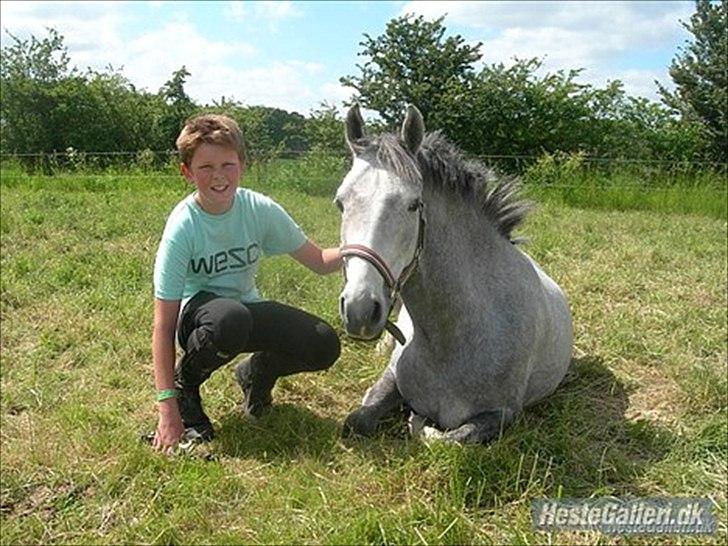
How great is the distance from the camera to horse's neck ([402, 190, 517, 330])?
266 centimetres

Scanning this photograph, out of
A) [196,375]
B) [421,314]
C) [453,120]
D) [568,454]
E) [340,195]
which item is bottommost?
[568,454]

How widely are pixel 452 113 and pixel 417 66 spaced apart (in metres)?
0.99

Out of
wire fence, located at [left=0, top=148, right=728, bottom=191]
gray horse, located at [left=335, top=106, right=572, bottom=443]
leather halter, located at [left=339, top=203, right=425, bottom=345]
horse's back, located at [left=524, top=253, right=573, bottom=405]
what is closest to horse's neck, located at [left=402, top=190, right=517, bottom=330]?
gray horse, located at [left=335, top=106, right=572, bottom=443]

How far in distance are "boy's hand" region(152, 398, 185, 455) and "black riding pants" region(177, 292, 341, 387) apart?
21 centimetres

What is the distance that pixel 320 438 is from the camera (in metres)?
2.88

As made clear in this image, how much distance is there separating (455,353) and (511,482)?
0.55 meters

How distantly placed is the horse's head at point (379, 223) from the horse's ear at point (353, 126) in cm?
4

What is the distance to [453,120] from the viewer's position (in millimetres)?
11828

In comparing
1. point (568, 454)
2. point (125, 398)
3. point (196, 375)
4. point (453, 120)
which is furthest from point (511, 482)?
point (453, 120)

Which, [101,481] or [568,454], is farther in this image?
[568,454]

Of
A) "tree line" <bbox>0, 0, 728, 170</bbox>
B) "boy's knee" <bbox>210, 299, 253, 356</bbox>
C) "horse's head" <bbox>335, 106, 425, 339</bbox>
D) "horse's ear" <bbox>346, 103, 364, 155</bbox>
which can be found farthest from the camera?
"tree line" <bbox>0, 0, 728, 170</bbox>

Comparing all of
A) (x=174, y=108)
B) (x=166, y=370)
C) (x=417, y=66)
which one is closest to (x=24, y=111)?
(x=174, y=108)

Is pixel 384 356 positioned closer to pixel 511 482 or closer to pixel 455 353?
pixel 455 353

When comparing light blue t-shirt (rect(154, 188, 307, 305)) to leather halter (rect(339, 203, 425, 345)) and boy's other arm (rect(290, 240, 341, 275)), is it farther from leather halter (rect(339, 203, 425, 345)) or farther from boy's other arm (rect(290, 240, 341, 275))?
leather halter (rect(339, 203, 425, 345))
